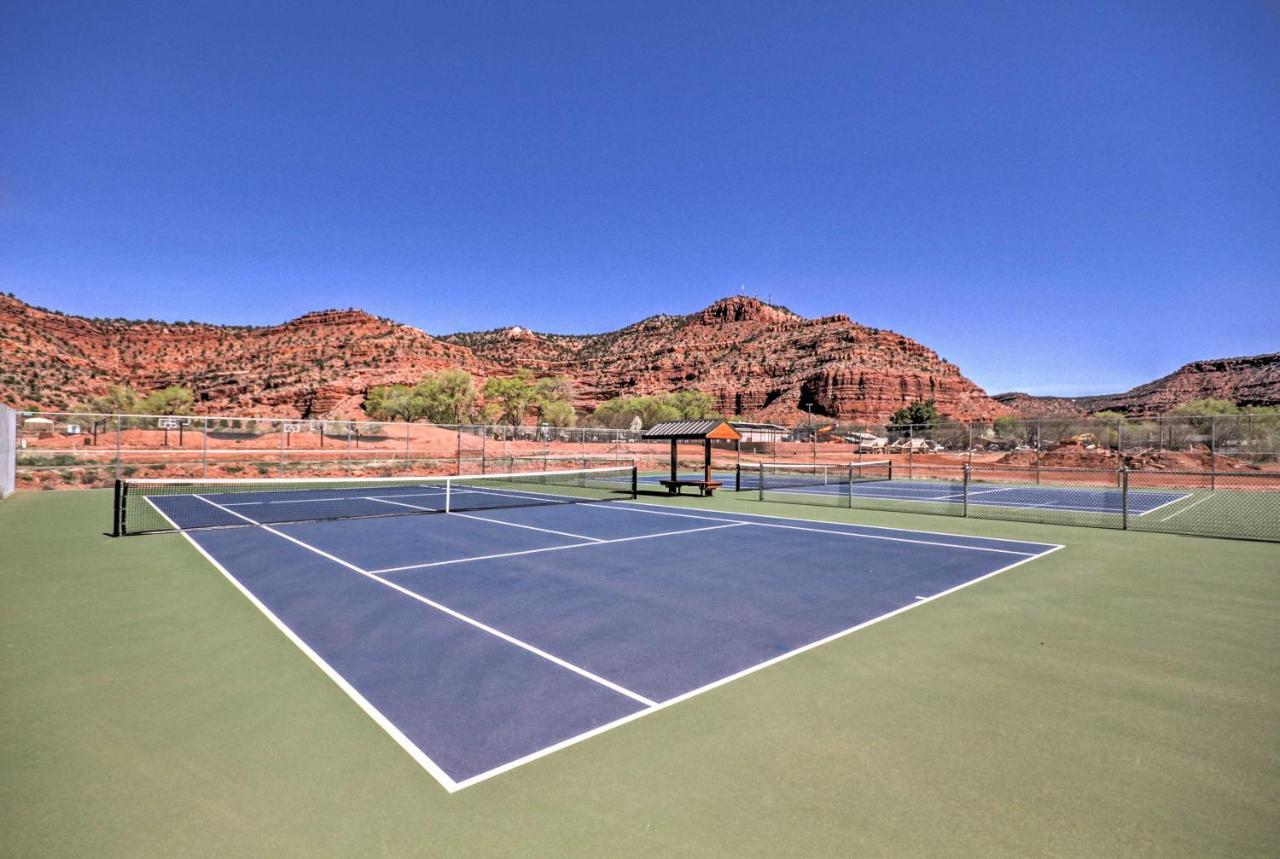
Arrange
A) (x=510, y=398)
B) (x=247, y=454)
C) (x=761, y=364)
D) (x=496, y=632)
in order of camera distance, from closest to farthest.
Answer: (x=496, y=632), (x=247, y=454), (x=510, y=398), (x=761, y=364)

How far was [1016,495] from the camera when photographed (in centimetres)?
2362

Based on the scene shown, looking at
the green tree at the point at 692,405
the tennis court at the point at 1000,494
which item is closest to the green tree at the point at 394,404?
the green tree at the point at 692,405

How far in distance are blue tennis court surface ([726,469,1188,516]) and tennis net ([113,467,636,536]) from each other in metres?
8.88

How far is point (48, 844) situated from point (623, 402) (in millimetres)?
85286

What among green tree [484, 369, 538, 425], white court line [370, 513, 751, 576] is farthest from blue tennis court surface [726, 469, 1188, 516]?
green tree [484, 369, 538, 425]

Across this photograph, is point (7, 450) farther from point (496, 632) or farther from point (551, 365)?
point (551, 365)

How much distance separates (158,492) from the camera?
21.9 m

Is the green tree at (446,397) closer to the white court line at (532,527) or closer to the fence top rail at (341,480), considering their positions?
the fence top rail at (341,480)

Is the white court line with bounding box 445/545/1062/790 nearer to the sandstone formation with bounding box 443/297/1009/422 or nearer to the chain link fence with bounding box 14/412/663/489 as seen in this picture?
the chain link fence with bounding box 14/412/663/489

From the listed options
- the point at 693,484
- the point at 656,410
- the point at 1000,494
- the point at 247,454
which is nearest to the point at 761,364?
the point at 656,410

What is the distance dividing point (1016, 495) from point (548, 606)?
2290cm

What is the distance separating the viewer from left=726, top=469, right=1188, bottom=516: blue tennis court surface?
19372mm

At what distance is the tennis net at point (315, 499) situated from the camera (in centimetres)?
1381

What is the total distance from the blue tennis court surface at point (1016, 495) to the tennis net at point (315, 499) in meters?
8.88
